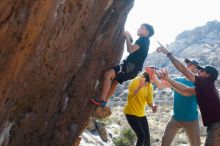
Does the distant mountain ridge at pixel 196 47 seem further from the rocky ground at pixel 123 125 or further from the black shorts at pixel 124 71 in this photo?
the black shorts at pixel 124 71

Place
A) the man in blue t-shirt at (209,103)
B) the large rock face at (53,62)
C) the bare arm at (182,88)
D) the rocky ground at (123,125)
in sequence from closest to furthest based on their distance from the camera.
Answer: the large rock face at (53,62), the man in blue t-shirt at (209,103), the bare arm at (182,88), the rocky ground at (123,125)

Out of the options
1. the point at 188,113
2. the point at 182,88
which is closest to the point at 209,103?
the point at 182,88

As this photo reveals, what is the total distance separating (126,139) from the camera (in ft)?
85.6

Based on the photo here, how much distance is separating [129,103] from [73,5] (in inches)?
133

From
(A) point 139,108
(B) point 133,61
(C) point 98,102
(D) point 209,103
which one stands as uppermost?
(B) point 133,61

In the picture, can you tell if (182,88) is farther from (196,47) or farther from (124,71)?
(196,47)

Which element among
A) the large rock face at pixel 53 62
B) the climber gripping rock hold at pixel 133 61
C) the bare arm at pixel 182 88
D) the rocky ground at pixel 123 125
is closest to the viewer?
the large rock face at pixel 53 62

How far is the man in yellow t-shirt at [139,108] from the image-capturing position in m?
10.4

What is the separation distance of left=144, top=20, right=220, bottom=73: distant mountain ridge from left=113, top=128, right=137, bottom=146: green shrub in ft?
170

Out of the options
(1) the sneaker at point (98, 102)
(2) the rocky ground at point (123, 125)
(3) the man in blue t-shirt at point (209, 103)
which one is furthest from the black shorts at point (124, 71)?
(2) the rocky ground at point (123, 125)

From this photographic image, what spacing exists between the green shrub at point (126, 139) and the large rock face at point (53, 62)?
14.2m

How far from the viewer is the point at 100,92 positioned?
10555 mm

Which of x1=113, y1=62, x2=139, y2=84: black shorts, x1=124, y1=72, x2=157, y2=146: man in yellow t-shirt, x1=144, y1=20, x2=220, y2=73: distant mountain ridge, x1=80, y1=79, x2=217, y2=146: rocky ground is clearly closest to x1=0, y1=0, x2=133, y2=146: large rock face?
x1=113, y1=62, x2=139, y2=84: black shorts

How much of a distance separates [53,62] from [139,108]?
286 cm
